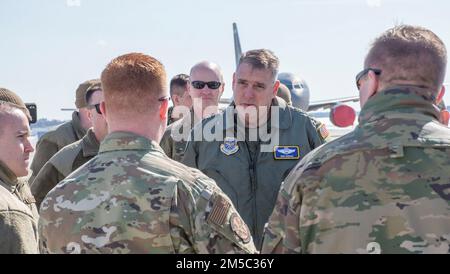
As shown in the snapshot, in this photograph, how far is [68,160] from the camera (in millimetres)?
4824

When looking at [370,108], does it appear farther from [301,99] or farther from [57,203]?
[301,99]

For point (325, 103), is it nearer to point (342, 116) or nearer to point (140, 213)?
point (342, 116)

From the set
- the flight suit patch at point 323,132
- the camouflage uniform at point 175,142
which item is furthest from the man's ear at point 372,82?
the camouflage uniform at point 175,142

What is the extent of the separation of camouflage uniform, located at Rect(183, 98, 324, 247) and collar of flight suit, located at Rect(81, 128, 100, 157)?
846 mm

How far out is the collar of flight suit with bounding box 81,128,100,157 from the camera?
15.9ft

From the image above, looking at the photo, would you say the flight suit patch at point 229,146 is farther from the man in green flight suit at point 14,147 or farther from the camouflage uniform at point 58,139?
the camouflage uniform at point 58,139

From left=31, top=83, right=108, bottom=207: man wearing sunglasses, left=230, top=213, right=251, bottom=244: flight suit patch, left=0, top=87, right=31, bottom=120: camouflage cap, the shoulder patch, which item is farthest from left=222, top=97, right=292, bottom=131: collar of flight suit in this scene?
left=230, top=213, right=251, bottom=244: flight suit patch

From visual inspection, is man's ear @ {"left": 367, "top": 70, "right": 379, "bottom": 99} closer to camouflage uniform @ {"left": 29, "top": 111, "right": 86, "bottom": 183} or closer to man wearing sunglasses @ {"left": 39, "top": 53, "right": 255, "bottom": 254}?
man wearing sunglasses @ {"left": 39, "top": 53, "right": 255, "bottom": 254}

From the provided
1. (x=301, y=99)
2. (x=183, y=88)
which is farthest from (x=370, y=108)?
(x=301, y=99)

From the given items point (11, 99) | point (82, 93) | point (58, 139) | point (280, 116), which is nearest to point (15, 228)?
point (11, 99)

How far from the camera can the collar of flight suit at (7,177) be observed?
11.7ft

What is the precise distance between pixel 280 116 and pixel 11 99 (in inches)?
75.2

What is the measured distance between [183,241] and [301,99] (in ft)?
90.8

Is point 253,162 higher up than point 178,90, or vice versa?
point 178,90
